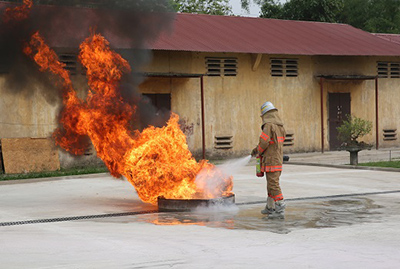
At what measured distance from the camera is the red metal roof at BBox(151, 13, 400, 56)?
22.0 metres

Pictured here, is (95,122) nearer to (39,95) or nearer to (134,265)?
(134,265)

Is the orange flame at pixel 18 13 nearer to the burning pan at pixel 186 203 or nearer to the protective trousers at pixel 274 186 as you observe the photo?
the burning pan at pixel 186 203

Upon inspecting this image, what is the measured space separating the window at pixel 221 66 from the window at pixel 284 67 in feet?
5.59

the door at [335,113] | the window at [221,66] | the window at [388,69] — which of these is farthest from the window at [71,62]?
the window at [388,69]

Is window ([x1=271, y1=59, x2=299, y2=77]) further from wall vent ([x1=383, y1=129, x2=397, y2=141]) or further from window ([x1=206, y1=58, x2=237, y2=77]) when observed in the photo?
wall vent ([x1=383, y1=129, x2=397, y2=141])

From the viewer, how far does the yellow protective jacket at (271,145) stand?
10.0m

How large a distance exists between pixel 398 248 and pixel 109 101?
623 centimetres

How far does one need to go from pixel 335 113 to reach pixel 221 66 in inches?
208

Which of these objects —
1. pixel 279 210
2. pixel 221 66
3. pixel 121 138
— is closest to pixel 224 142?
pixel 221 66

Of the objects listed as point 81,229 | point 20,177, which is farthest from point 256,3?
point 81,229

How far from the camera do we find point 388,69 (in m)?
26.8

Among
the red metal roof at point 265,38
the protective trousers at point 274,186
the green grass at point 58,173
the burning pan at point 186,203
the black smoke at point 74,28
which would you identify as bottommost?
the burning pan at point 186,203

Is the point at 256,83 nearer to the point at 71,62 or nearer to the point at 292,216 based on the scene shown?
the point at 71,62

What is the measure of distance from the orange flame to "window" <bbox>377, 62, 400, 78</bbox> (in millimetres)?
17568
